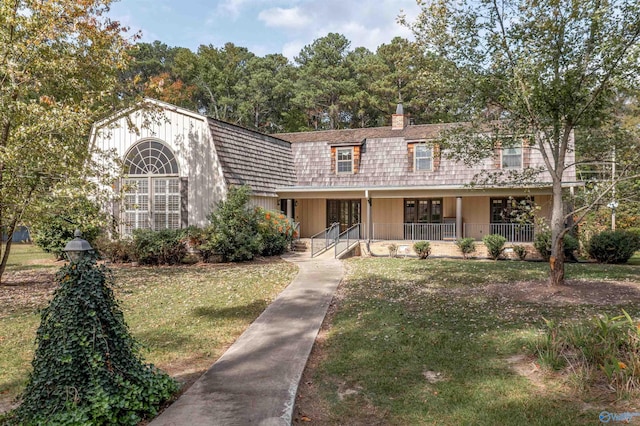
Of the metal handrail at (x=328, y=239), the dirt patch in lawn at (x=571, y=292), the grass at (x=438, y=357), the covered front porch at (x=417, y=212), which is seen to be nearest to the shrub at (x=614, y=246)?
the covered front porch at (x=417, y=212)

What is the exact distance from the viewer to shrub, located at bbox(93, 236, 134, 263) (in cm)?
1481

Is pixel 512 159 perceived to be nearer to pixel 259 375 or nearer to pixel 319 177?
pixel 319 177

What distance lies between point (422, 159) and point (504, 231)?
5.04 metres

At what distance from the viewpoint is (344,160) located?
2152 cm

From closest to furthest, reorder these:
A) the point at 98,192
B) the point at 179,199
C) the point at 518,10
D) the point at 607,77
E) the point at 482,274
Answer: the point at 607,77 < the point at 518,10 < the point at 98,192 < the point at 482,274 < the point at 179,199

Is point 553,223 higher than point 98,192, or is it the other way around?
point 98,192

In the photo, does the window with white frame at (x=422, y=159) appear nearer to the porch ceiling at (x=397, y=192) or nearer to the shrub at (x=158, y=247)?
the porch ceiling at (x=397, y=192)

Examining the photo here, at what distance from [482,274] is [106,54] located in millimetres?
12661

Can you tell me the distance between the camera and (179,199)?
1636 centimetres

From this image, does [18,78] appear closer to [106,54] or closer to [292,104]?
[106,54]

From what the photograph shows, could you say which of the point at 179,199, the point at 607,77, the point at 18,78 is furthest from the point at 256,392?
the point at 179,199

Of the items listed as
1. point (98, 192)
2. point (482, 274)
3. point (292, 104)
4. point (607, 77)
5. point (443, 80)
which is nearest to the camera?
point (607, 77)

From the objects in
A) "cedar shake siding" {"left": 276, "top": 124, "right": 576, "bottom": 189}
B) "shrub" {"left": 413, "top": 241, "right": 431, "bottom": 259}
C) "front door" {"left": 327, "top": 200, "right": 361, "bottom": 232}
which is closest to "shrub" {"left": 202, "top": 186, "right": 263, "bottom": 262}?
"cedar shake siding" {"left": 276, "top": 124, "right": 576, "bottom": 189}

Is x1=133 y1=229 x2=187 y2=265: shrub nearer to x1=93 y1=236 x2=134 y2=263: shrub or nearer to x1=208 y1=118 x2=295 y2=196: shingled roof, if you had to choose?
x1=93 y1=236 x2=134 y2=263: shrub
